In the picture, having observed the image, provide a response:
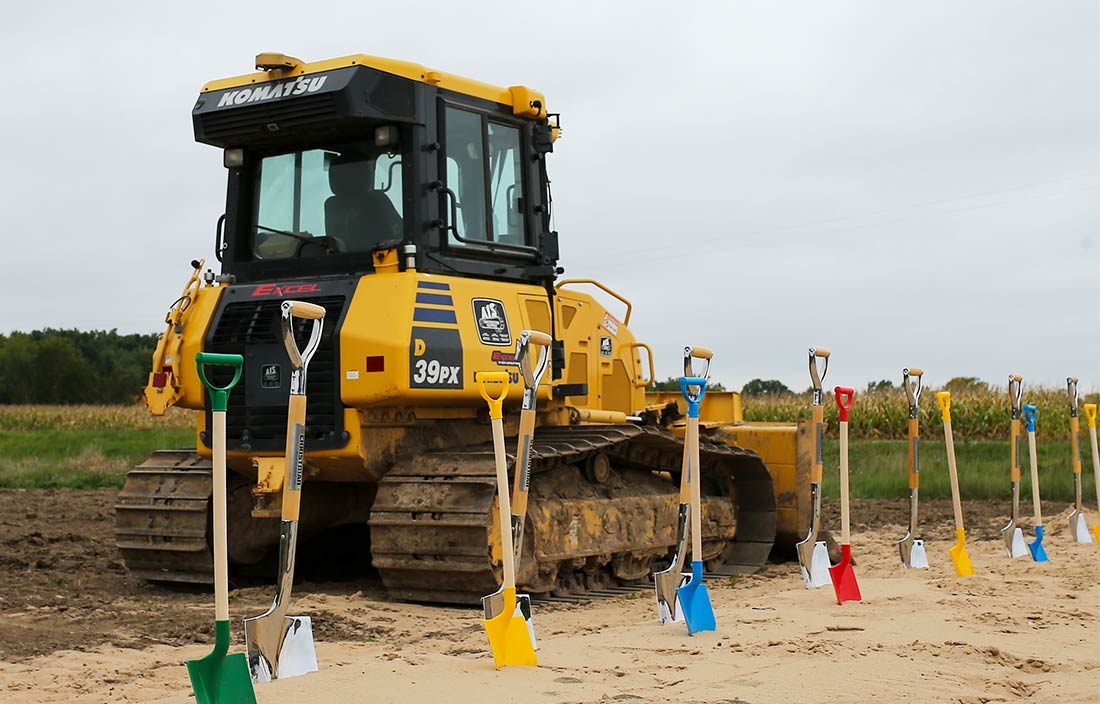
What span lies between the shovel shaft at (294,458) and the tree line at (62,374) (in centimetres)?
5880

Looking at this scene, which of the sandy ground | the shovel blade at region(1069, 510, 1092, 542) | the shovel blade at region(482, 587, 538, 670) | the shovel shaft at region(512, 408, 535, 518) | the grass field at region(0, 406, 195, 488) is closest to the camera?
the sandy ground

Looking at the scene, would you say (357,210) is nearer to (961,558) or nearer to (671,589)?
(671,589)

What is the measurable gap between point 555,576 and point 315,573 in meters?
2.40

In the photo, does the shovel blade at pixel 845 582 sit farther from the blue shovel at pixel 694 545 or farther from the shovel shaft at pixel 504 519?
the shovel shaft at pixel 504 519

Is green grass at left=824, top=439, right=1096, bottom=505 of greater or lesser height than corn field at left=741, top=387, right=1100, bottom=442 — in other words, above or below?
below

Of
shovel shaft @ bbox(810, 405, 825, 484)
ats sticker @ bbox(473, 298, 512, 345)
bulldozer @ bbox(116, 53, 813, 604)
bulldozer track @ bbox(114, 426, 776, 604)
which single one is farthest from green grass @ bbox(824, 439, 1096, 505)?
ats sticker @ bbox(473, 298, 512, 345)

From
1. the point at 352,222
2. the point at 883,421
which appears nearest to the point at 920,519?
the point at 352,222

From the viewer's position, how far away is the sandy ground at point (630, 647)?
604cm

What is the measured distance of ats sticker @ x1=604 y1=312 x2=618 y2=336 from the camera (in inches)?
457

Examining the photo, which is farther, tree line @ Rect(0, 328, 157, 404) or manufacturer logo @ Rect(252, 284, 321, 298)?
tree line @ Rect(0, 328, 157, 404)

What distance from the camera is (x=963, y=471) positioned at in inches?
787

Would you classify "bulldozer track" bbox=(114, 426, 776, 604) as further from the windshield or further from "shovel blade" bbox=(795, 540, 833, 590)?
the windshield

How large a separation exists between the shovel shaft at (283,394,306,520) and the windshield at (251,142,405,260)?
3563 millimetres

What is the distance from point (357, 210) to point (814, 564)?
4.05 metres
